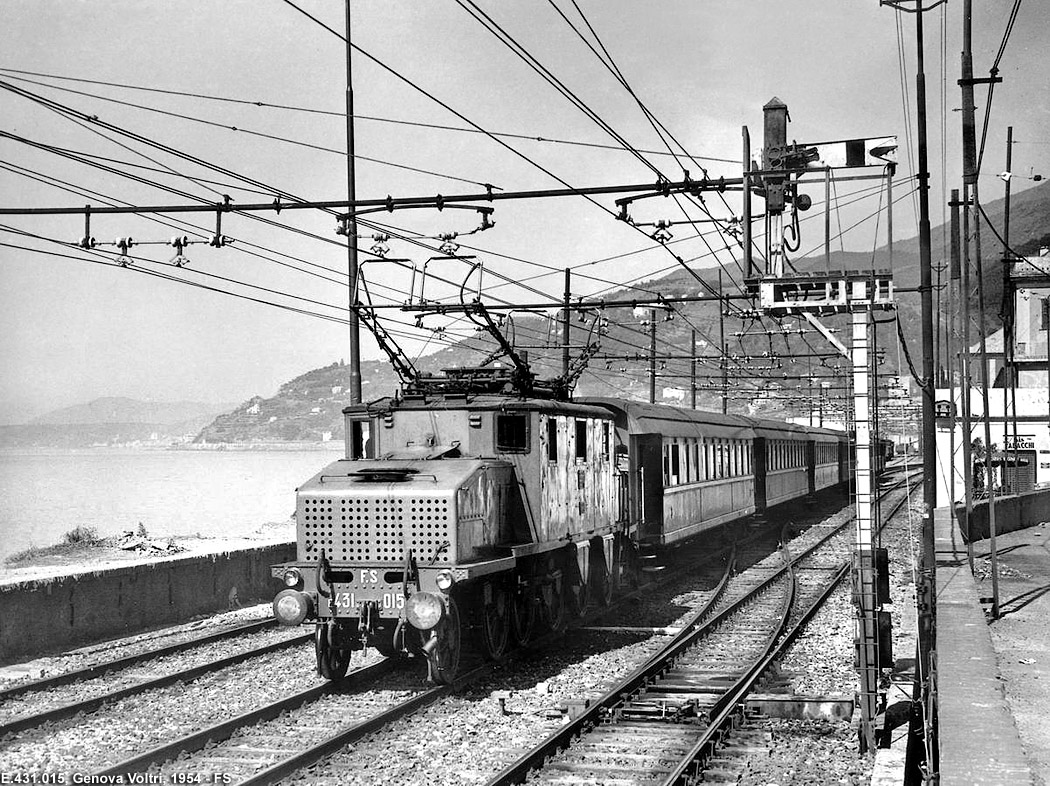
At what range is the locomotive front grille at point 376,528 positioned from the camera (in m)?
11.4

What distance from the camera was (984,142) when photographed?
1997cm

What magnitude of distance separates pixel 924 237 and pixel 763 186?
5.70m

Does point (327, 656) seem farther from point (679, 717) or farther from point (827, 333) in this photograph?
point (827, 333)

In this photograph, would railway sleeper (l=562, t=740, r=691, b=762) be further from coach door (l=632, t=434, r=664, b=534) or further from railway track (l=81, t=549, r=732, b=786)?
coach door (l=632, t=434, r=664, b=534)

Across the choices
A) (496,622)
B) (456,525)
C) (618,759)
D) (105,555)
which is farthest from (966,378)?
(105,555)

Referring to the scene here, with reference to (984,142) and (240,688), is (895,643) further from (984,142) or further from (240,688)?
(984,142)

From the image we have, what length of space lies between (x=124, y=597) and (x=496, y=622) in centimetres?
619

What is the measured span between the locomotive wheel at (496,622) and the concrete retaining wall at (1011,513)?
44.1 ft

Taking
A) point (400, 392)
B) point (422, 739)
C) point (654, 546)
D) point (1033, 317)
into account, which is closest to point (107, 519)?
point (654, 546)

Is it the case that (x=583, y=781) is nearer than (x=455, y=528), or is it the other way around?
(x=583, y=781)

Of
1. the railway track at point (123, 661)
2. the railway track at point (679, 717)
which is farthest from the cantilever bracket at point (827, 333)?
the railway track at point (123, 661)

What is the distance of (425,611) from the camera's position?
10.9 m

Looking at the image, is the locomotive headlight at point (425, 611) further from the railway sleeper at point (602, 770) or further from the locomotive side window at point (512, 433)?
the locomotive side window at point (512, 433)

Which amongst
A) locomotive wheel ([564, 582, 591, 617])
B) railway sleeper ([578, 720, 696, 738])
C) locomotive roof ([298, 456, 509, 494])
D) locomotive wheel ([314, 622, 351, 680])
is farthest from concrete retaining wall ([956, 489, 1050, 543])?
locomotive wheel ([314, 622, 351, 680])
